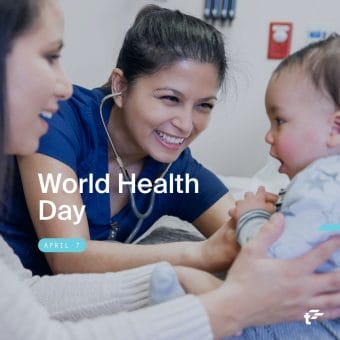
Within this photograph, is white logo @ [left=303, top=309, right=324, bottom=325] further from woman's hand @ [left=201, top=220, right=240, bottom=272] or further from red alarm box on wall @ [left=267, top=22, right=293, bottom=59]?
red alarm box on wall @ [left=267, top=22, right=293, bottom=59]

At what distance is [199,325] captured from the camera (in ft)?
1.99

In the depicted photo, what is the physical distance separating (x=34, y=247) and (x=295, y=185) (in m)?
0.59

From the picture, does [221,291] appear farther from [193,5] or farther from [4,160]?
[193,5]

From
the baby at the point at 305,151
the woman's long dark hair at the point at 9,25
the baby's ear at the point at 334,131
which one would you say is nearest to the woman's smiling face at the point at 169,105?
the baby at the point at 305,151

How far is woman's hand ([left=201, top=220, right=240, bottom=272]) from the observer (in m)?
0.82

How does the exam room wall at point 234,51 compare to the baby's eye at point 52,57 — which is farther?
the exam room wall at point 234,51

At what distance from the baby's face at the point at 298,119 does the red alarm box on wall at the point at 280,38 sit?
976 millimetres

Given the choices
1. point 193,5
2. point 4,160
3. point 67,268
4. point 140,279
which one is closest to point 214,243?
point 140,279

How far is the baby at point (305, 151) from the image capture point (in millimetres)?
680

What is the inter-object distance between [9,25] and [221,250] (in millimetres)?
483

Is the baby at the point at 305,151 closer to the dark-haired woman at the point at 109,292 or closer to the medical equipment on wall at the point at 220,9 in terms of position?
the dark-haired woman at the point at 109,292

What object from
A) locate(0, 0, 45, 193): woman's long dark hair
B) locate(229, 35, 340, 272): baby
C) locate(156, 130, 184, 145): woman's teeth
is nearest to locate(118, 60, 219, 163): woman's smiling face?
locate(156, 130, 184, 145): woman's teeth

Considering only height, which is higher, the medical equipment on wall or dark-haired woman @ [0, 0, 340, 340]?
the medical equipment on wall

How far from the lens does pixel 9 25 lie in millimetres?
581
